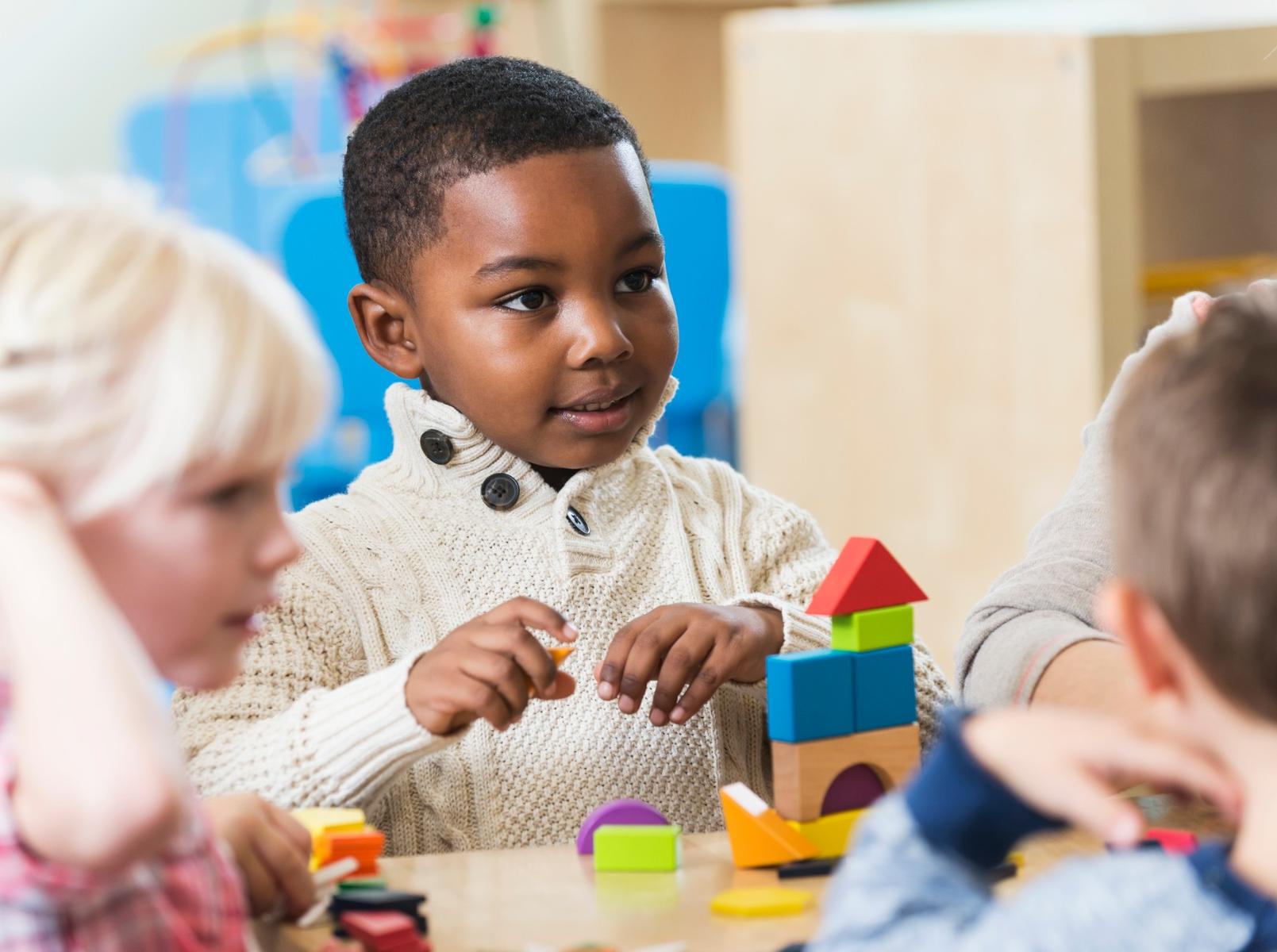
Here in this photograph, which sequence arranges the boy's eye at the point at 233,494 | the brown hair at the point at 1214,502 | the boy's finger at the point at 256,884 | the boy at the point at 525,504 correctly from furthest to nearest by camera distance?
the boy at the point at 525,504, the boy's finger at the point at 256,884, the boy's eye at the point at 233,494, the brown hair at the point at 1214,502

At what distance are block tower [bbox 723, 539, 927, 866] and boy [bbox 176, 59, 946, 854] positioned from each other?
0.45 feet

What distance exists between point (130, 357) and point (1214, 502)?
0.36 m

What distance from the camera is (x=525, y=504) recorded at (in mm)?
1145

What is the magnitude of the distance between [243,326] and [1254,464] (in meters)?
0.35

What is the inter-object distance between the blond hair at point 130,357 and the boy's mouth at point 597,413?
1.47 ft

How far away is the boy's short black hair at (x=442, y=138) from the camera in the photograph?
112cm

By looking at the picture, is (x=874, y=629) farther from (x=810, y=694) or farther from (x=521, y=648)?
(x=521, y=648)

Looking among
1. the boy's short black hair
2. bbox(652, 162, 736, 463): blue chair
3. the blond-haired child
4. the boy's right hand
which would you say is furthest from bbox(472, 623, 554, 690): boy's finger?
bbox(652, 162, 736, 463): blue chair

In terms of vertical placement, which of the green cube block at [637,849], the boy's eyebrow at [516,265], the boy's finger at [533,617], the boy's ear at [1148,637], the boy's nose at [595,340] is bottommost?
the green cube block at [637,849]

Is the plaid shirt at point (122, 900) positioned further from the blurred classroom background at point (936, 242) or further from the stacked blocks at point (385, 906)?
the blurred classroom background at point (936, 242)

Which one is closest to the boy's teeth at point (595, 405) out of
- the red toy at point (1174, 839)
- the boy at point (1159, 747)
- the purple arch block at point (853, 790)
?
the purple arch block at point (853, 790)

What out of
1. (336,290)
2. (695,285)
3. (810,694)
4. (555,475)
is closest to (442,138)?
(555,475)

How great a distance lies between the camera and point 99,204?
672 millimetres

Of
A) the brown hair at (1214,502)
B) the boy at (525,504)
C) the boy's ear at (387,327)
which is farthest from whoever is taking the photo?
the boy's ear at (387,327)
